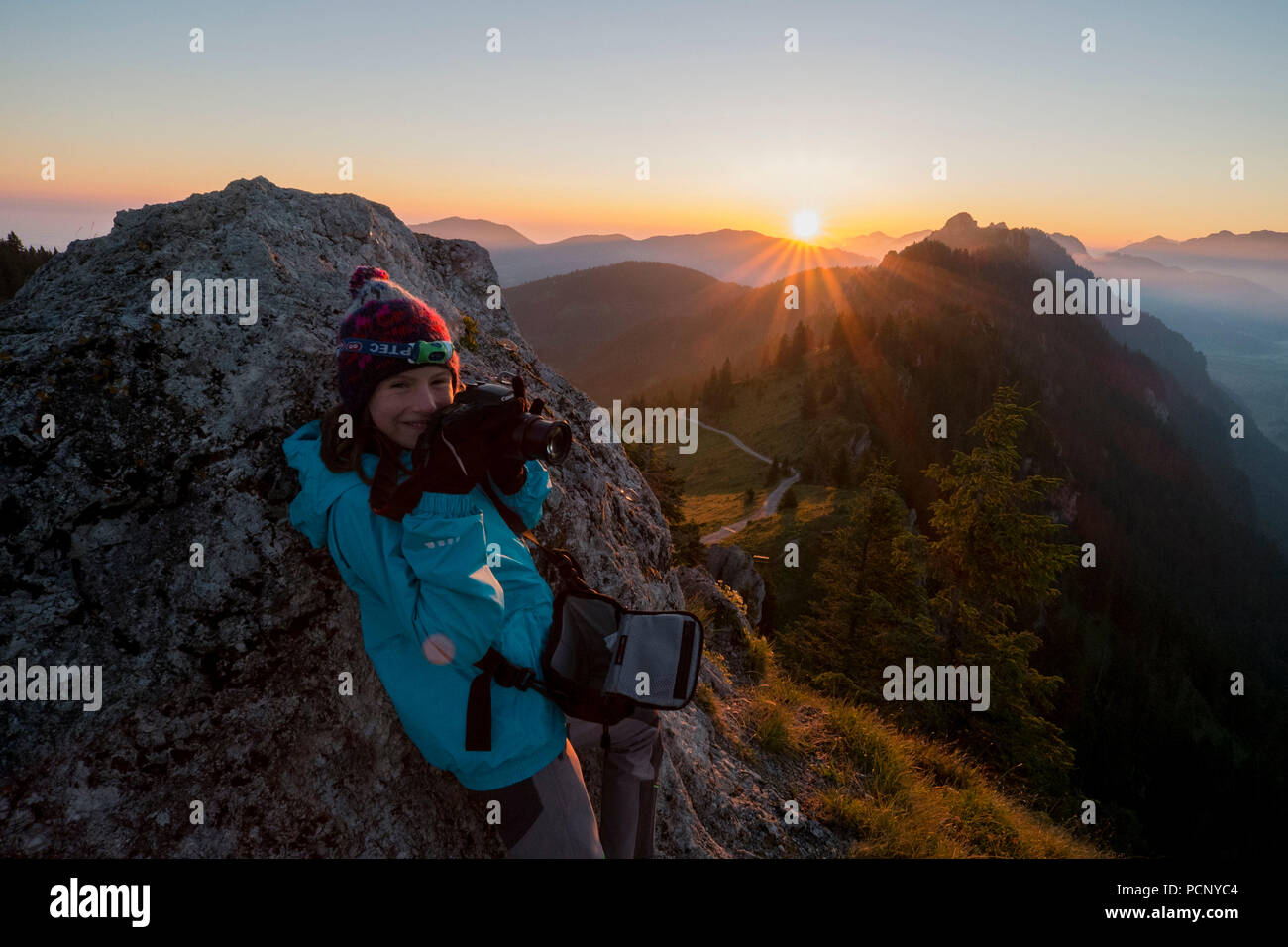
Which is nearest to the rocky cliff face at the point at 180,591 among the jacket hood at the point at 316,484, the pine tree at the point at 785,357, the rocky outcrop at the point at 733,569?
the jacket hood at the point at 316,484

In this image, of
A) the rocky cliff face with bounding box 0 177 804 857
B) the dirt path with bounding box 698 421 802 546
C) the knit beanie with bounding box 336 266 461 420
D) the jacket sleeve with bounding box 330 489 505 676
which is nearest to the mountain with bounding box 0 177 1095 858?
the rocky cliff face with bounding box 0 177 804 857

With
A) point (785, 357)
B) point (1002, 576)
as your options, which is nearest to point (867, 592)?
point (1002, 576)

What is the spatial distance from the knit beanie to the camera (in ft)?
1.42

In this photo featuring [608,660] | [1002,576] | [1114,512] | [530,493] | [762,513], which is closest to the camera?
[608,660]

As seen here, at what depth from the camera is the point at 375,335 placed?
314 centimetres

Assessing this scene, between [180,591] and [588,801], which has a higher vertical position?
[180,591]

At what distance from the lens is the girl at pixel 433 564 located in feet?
9.04

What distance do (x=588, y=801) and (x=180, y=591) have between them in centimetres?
261

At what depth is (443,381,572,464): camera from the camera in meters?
2.96

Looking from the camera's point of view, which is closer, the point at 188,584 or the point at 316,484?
the point at 316,484

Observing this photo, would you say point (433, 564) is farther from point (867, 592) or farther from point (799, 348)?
point (799, 348)

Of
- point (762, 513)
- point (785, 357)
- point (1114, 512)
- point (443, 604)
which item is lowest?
point (1114, 512)

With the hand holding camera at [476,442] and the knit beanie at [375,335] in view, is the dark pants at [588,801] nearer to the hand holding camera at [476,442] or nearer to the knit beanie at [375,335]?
the hand holding camera at [476,442]
